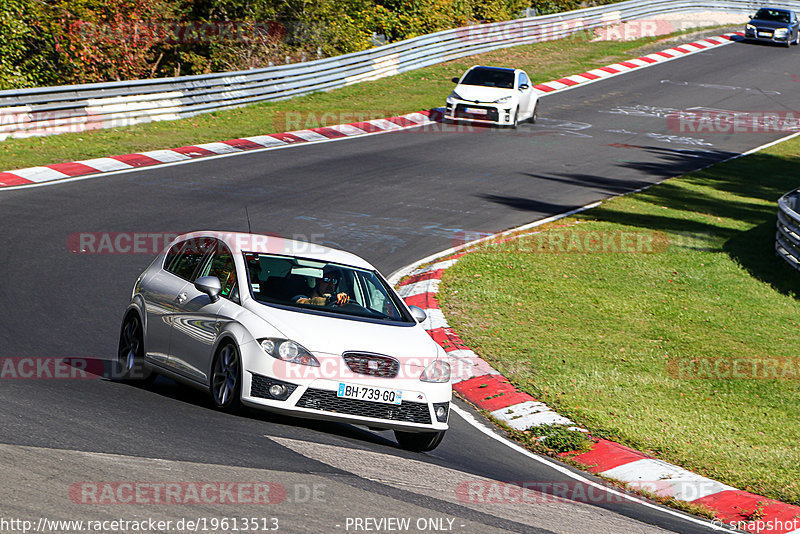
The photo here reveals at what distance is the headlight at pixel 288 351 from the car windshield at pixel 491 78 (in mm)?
21799

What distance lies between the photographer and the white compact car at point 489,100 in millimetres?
28812

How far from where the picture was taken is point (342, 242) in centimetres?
1627

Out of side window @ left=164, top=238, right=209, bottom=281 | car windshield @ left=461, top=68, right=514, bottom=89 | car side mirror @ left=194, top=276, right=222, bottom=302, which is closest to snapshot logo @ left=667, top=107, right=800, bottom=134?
car windshield @ left=461, top=68, right=514, bottom=89

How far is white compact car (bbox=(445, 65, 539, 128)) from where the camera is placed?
94.5 ft

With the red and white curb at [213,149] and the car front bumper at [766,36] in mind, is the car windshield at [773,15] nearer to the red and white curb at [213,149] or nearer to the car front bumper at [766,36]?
the car front bumper at [766,36]

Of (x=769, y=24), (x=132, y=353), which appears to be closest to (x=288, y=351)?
(x=132, y=353)

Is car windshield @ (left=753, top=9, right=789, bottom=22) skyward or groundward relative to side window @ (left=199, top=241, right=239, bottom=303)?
skyward

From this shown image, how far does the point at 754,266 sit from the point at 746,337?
4.08m

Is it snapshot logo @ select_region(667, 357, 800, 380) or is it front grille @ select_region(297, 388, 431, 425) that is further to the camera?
snapshot logo @ select_region(667, 357, 800, 380)

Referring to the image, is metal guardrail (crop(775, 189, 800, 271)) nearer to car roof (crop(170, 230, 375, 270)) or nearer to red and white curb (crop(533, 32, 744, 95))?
car roof (crop(170, 230, 375, 270))

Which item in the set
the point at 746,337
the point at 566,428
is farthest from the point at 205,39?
the point at 566,428

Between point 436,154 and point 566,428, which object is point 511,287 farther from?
point 436,154

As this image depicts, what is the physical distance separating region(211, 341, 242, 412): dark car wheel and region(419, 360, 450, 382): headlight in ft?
4.90

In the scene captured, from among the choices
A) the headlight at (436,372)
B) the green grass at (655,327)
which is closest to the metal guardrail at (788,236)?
the green grass at (655,327)
